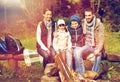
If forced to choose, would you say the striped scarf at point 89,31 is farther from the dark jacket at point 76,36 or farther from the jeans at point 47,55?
the jeans at point 47,55

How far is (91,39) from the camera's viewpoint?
7.68m

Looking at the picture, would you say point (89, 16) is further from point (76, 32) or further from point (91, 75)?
point (91, 75)

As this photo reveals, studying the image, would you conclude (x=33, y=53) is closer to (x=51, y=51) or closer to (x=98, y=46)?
(x=51, y=51)

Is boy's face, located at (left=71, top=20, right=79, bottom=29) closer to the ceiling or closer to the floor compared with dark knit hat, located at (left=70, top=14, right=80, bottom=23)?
closer to the floor

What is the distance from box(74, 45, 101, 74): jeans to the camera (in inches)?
303

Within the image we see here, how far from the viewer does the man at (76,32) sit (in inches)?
302

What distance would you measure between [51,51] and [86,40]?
464 mm

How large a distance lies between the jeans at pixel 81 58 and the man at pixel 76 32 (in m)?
0.05

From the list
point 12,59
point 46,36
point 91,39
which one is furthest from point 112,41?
point 12,59

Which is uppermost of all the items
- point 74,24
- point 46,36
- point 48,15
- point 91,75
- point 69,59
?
point 48,15

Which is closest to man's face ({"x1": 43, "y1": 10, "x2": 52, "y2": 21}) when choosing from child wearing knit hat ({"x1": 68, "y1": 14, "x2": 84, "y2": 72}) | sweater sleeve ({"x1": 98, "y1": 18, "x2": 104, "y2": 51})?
child wearing knit hat ({"x1": 68, "y1": 14, "x2": 84, "y2": 72})

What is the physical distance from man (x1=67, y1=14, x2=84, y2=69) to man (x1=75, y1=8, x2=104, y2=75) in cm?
5

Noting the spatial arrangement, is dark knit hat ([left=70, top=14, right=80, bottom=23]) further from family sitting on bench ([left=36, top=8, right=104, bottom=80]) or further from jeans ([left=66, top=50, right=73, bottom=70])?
jeans ([left=66, top=50, right=73, bottom=70])

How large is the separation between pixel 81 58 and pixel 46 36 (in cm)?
52
